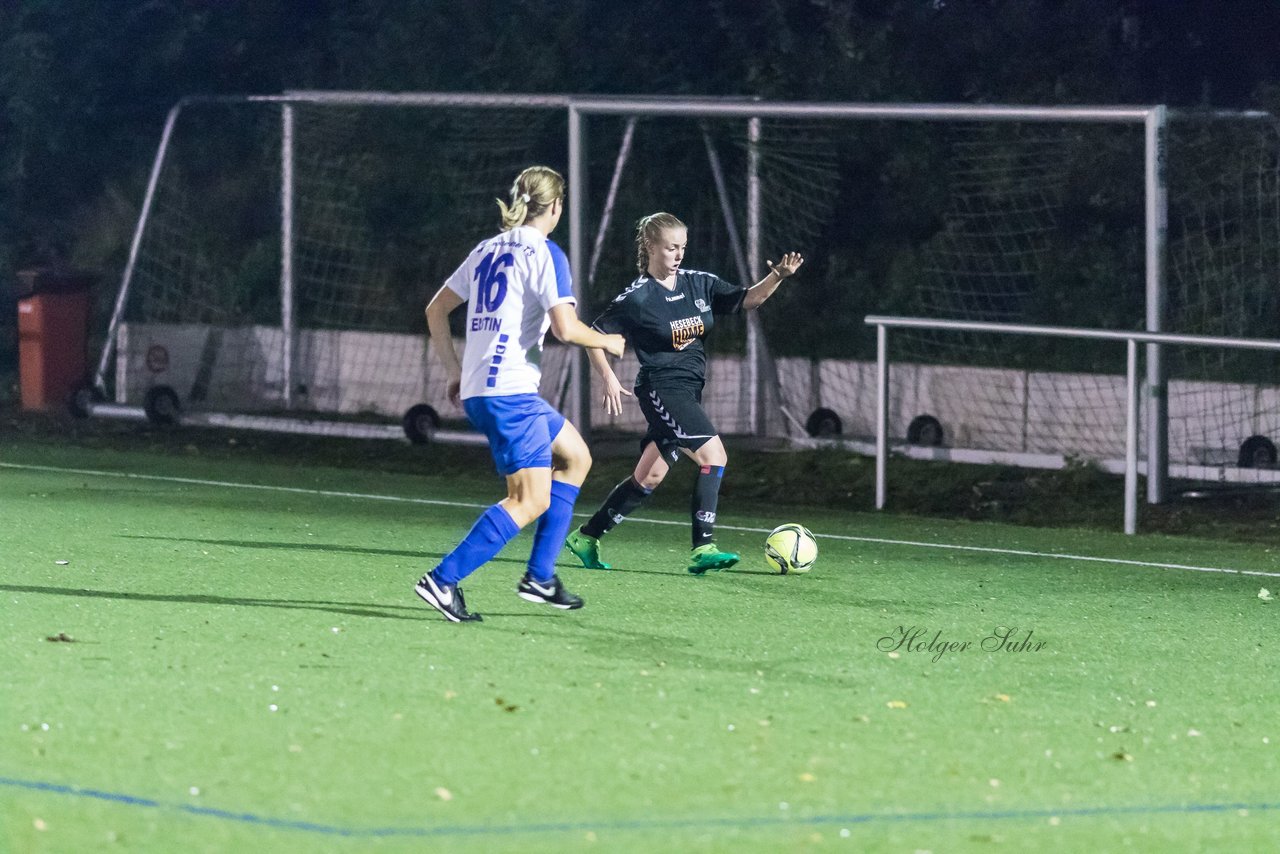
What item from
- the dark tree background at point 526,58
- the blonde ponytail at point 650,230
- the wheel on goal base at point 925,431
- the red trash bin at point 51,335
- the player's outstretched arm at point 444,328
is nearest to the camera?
the player's outstretched arm at point 444,328

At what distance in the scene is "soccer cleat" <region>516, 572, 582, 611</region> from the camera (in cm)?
799

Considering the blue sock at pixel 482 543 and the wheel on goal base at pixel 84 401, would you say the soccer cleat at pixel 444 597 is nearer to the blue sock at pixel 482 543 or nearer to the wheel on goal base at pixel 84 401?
the blue sock at pixel 482 543

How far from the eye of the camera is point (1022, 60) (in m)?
20.1

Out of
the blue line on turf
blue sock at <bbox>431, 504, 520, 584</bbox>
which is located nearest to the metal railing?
blue sock at <bbox>431, 504, 520, 584</bbox>

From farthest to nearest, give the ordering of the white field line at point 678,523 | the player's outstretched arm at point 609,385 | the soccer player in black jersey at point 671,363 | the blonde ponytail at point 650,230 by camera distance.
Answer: the white field line at point 678,523
the soccer player in black jersey at point 671,363
the blonde ponytail at point 650,230
the player's outstretched arm at point 609,385

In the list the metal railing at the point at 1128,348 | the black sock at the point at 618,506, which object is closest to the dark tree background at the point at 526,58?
the metal railing at the point at 1128,348

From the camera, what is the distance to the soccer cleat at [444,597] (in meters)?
7.70

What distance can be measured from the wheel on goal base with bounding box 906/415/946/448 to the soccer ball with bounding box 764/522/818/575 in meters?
6.32

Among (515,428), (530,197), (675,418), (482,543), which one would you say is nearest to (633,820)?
(482,543)

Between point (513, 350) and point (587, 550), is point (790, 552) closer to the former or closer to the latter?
point (587, 550)

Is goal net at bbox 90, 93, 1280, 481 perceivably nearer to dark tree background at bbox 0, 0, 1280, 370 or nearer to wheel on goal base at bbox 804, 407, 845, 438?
wheel on goal base at bbox 804, 407, 845, 438

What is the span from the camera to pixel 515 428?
7.69m

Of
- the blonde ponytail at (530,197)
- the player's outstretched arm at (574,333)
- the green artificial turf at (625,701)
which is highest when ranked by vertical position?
the blonde ponytail at (530,197)
